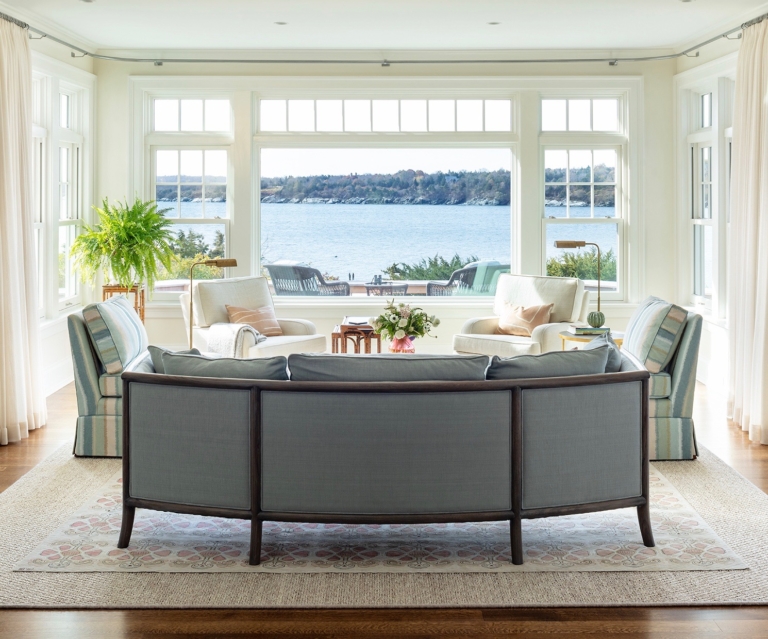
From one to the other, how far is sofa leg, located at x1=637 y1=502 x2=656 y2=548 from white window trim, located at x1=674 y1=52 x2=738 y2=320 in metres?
3.96

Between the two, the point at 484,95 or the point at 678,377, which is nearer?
the point at 678,377

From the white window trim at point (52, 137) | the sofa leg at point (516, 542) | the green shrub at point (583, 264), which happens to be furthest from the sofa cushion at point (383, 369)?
the green shrub at point (583, 264)

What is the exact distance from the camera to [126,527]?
379cm

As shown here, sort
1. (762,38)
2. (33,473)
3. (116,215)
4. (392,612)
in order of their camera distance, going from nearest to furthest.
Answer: (392,612) → (33,473) → (762,38) → (116,215)

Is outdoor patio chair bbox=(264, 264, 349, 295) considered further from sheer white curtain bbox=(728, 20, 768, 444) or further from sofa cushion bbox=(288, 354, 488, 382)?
sofa cushion bbox=(288, 354, 488, 382)

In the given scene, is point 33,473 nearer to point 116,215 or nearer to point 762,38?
point 116,215

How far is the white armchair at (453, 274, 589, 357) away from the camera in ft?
22.7

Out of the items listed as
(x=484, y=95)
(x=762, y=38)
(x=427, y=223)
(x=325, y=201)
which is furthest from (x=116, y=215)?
(x=762, y=38)

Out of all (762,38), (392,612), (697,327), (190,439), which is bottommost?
(392,612)

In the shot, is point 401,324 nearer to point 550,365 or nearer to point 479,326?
point 479,326

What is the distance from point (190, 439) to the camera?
3633 mm

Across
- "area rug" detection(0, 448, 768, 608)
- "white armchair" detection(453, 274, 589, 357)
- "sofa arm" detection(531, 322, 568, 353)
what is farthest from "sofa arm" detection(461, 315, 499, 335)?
"area rug" detection(0, 448, 768, 608)

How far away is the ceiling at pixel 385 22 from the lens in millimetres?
6285

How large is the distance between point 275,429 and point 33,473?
213 centimetres
